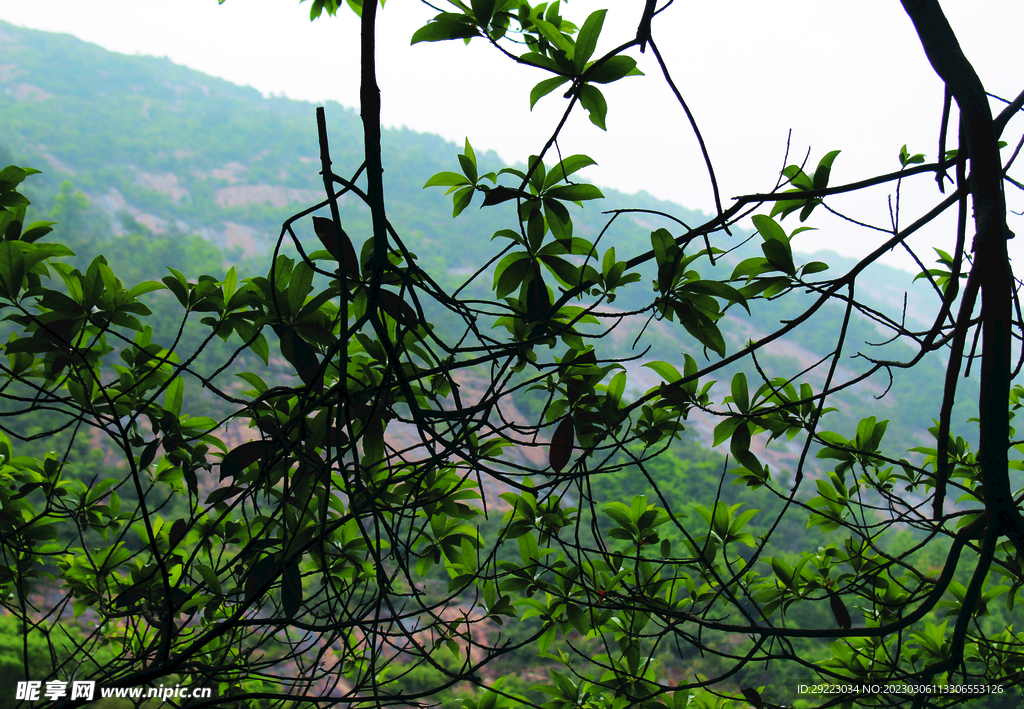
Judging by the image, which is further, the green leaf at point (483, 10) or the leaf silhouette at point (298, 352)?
the leaf silhouette at point (298, 352)

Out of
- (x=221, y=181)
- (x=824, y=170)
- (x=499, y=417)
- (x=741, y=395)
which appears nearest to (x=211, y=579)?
(x=499, y=417)

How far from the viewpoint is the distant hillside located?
29.6 m

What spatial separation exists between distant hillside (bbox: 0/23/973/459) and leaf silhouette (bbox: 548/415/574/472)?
2371 cm

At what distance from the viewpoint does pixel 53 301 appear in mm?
1041

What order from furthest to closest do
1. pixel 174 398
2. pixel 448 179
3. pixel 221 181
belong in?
1. pixel 221 181
2. pixel 174 398
3. pixel 448 179

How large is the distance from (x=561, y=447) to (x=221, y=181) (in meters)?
44.7

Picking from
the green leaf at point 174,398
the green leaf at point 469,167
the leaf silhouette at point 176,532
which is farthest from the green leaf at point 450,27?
the leaf silhouette at point 176,532

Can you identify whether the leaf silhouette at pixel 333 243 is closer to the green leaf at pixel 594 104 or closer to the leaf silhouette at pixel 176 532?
the green leaf at pixel 594 104

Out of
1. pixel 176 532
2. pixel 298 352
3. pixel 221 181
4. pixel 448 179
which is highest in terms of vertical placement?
pixel 221 181

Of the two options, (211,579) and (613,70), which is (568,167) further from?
(211,579)

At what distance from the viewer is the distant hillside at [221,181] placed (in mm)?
29594

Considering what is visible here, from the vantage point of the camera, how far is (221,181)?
38.2 m

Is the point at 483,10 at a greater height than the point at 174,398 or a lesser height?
greater

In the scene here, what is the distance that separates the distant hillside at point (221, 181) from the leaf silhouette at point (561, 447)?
2371cm
